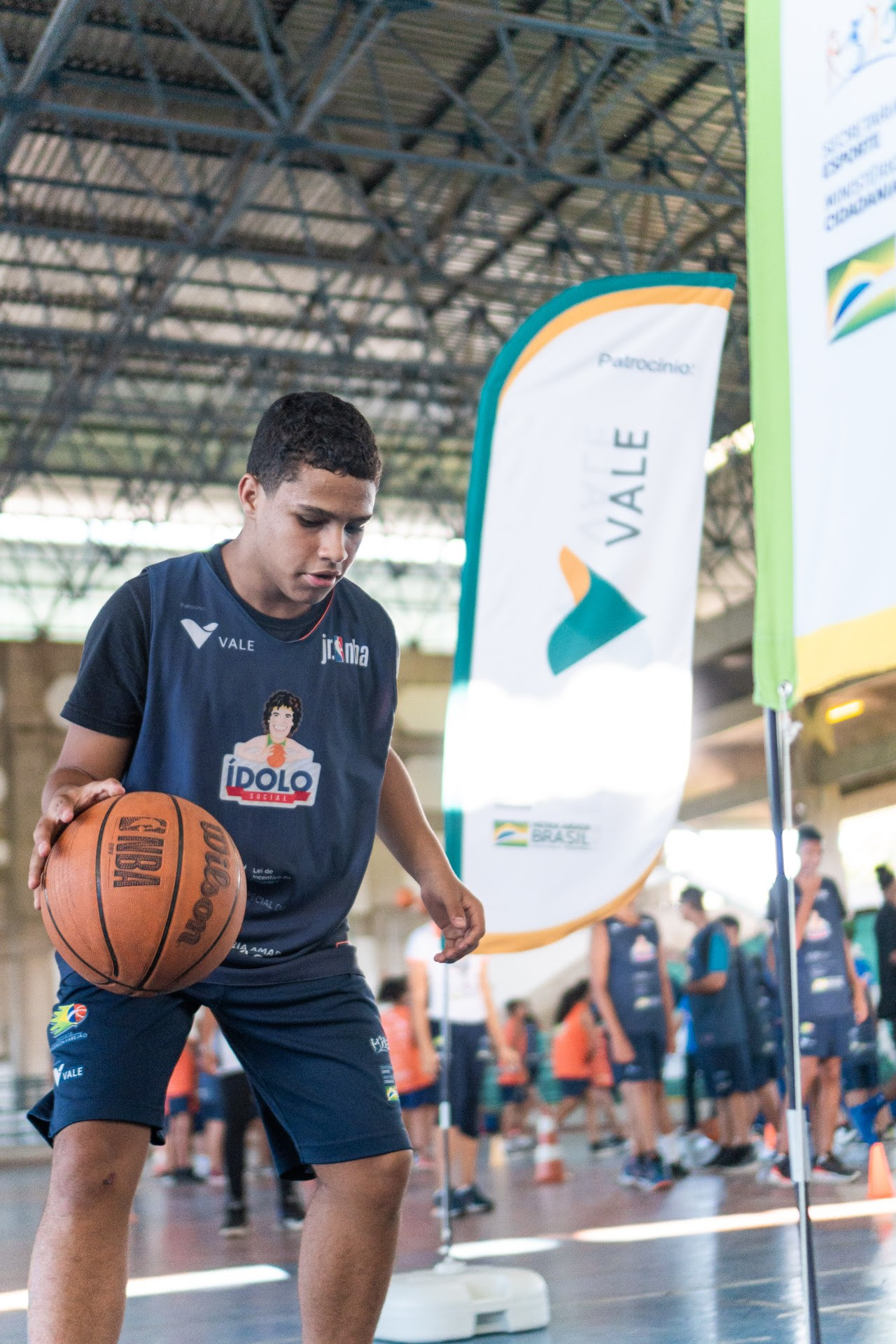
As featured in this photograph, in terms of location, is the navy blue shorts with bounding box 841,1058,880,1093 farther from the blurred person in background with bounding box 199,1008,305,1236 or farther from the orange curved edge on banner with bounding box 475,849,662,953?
the orange curved edge on banner with bounding box 475,849,662,953

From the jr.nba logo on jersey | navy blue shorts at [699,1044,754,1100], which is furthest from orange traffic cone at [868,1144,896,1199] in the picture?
the jr.nba logo on jersey

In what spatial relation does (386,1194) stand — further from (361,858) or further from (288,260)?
(288,260)

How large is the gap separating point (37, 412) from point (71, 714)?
1806 cm

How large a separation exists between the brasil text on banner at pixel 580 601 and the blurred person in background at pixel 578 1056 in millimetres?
7441

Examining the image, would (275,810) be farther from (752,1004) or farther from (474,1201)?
(752,1004)

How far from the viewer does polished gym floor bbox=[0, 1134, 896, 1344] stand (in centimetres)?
472

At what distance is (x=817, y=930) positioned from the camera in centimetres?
898

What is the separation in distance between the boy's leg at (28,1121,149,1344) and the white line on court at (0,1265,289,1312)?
136 inches

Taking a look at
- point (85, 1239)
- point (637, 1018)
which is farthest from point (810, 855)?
point (85, 1239)

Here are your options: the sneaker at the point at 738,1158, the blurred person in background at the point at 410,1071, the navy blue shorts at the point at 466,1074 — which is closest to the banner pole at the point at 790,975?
the navy blue shorts at the point at 466,1074

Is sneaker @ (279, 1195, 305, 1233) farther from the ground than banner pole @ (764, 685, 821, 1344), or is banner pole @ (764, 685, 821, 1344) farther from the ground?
banner pole @ (764, 685, 821, 1344)

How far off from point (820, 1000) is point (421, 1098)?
10.1ft

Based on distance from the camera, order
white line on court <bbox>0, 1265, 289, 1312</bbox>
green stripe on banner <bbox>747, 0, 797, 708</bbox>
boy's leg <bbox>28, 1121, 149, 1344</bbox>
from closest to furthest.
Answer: boy's leg <bbox>28, 1121, 149, 1344</bbox>
green stripe on banner <bbox>747, 0, 797, 708</bbox>
white line on court <bbox>0, 1265, 289, 1312</bbox>

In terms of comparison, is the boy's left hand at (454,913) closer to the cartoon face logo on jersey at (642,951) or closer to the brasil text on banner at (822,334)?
the brasil text on banner at (822,334)
